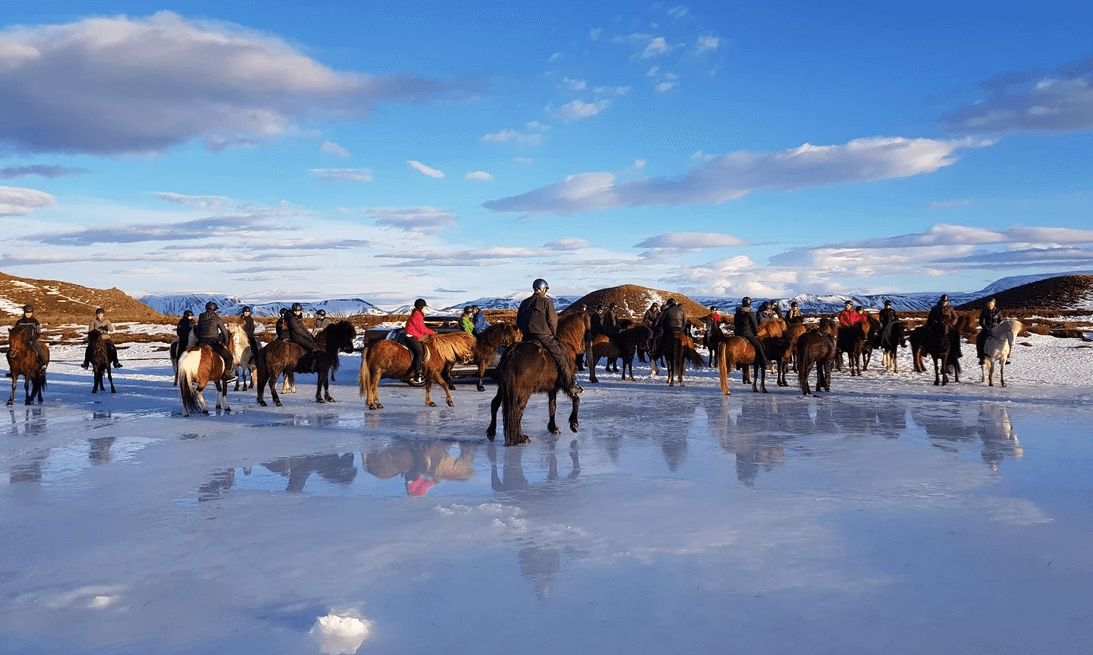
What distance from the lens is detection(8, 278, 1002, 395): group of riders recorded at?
10.2m

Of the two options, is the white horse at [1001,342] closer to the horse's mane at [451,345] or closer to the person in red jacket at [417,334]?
the horse's mane at [451,345]

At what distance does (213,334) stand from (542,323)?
7876 millimetres

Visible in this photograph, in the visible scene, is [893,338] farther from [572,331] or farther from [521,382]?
[521,382]

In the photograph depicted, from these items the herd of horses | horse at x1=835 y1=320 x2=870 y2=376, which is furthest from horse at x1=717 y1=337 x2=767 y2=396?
horse at x1=835 y1=320 x2=870 y2=376

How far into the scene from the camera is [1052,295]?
103 metres

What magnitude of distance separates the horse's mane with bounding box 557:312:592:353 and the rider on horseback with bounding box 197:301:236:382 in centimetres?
650

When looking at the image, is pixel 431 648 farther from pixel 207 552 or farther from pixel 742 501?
pixel 742 501

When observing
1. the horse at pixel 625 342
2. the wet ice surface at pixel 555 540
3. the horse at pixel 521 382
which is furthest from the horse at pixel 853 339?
the horse at pixel 521 382

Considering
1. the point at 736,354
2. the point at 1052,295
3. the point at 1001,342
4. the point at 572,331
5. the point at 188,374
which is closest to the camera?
the point at 572,331

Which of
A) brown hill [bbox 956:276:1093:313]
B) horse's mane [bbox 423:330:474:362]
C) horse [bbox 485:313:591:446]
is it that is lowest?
horse [bbox 485:313:591:446]

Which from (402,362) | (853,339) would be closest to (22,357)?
(402,362)

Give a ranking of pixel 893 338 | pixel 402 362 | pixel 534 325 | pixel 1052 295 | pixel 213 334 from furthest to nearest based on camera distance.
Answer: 1. pixel 1052 295
2. pixel 893 338
3. pixel 213 334
4. pixel 402 362
5. pixel 534 325

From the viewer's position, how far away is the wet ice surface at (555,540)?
3.96m

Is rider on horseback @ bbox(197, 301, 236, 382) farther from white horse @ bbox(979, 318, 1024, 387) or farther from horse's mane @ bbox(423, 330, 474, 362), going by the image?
white horse @ bbox(979, 318, 1024, 387)
